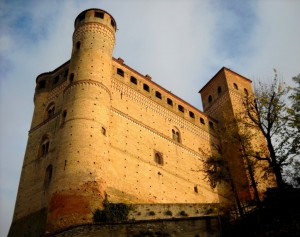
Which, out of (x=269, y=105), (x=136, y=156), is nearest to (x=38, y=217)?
(x=136, y=156)

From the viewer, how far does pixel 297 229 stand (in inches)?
448

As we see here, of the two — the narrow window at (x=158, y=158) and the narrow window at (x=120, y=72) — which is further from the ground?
the narrow window at (x=120, y=72)

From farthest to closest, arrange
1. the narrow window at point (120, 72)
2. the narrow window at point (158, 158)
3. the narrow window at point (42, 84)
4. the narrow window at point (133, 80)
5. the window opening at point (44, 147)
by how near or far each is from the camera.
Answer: the narrow window at point (42, 84) → the narrow window at point (133, 80) → the narrow window at point (120, 72) → the narrow window at point (158, 158) → the window opening at point (44, 147)

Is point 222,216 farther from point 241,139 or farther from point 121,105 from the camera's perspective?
point 121,105

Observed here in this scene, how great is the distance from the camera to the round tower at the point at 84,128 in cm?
1716

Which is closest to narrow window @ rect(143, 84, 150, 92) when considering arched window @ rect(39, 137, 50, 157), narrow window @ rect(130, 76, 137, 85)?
narrow window @ rect(130, 76, 137, 85)

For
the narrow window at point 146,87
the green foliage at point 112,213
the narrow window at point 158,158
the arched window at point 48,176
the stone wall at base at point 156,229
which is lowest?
the stone wall at base at point 156,229

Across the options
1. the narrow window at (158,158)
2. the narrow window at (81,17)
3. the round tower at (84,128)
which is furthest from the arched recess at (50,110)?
the narrow window at (158,158)

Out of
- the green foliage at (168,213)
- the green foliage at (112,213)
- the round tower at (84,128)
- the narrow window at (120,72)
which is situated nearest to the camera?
the green foliage at (112,213)

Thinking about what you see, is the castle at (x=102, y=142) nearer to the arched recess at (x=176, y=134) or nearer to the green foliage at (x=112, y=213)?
the arched recess at (x=176, y=134)

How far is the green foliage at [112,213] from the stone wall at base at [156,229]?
2004 millimetres

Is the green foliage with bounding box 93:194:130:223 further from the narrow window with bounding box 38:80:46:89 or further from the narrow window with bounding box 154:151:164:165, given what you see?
the narrow window with bounding box 38:80:46:89

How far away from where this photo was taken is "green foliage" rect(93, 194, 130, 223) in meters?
16.9

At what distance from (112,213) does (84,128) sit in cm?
473
